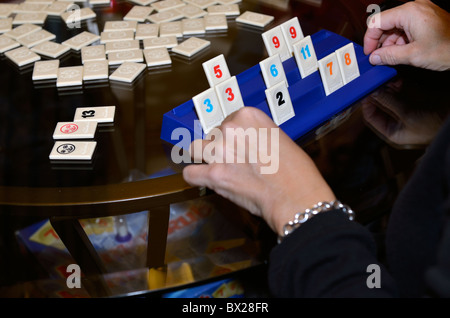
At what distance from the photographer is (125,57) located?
1222 mm

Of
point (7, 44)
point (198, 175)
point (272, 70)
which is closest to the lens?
point (198, 175)

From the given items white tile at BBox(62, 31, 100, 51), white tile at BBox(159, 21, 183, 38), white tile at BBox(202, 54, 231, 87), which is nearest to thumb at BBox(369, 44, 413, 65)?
white tile at BBox(202, 54, 231, 87)

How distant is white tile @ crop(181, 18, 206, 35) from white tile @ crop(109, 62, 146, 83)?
0.71ft

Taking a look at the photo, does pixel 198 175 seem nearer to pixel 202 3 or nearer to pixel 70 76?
pixel 70 76

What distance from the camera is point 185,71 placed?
47.6 inches

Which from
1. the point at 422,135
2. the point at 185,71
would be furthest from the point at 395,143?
the point at 185,71

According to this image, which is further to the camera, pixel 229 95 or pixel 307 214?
pixel 229 95

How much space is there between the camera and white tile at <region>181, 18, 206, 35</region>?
1346mm

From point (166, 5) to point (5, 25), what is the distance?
1.55 feet

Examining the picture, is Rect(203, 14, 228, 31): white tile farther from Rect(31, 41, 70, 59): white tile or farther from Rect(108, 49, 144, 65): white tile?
Rect(31, 41, 70, 59): white tile

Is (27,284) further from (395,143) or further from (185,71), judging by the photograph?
(395,143)

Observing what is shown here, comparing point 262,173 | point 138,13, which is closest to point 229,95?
point 262,173

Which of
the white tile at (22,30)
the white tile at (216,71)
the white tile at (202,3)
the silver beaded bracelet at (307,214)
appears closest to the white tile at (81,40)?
the white tile at (22,30)

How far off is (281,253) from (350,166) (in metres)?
0.40
